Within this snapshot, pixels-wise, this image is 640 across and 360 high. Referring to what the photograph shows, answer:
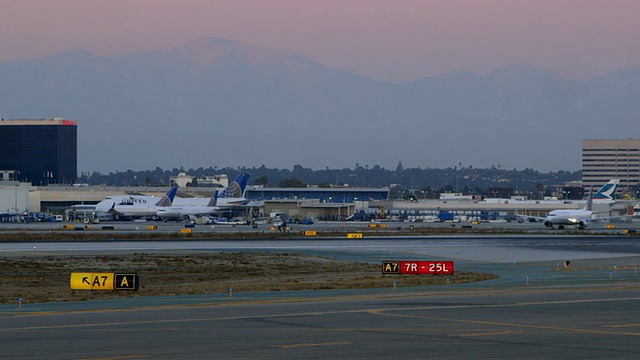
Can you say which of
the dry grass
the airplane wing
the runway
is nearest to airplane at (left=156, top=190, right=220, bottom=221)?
the airplane wing

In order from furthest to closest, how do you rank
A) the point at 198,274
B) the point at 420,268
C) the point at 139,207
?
the point at 139,207 → the point at 198,274 → the point at 420,268

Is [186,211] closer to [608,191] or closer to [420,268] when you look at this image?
[608,191]

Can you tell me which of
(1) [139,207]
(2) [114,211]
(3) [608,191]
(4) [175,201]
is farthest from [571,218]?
(2) [114,211]

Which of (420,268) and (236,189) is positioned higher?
(236,189)

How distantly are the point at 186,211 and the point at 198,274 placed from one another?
346 feet

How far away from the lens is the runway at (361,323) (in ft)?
87.6

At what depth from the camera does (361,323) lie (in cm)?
3322

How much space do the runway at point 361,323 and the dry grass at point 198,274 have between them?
3.35m

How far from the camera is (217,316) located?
35500 millimetres

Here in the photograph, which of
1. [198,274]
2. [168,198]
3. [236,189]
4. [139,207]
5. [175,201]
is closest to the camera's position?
[198,274]

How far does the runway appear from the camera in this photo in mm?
26703

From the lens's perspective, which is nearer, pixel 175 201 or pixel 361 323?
pixel 361 323

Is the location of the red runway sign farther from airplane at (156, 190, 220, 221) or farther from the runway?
airplane at (156, 190, 220, 221)

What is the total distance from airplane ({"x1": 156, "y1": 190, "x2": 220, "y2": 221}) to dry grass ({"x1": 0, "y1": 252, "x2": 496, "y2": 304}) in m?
89.2
